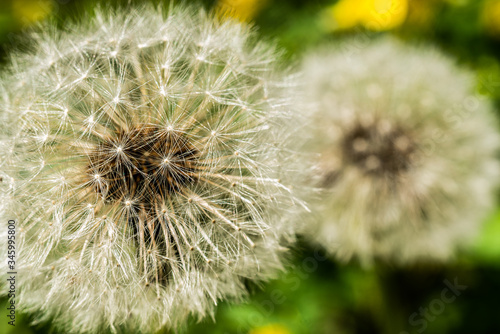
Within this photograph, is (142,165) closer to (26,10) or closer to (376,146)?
(376,146)

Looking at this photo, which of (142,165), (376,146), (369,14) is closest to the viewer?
(142,165)

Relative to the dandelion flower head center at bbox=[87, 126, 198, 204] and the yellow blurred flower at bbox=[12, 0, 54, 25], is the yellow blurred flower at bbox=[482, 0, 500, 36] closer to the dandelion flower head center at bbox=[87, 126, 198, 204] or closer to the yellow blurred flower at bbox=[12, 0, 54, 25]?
the dandelion flower head center at bbox=[87, 126, 198, 204]

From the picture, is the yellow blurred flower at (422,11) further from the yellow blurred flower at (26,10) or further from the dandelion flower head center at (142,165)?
the yellow blurred flower at (26,10)

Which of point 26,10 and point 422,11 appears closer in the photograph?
point 26,10

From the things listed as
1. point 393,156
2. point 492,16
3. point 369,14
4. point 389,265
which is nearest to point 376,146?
point 393,156

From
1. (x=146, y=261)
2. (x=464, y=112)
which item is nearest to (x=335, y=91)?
(x=464, y=112)

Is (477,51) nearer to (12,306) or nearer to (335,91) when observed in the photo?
(335,91)
